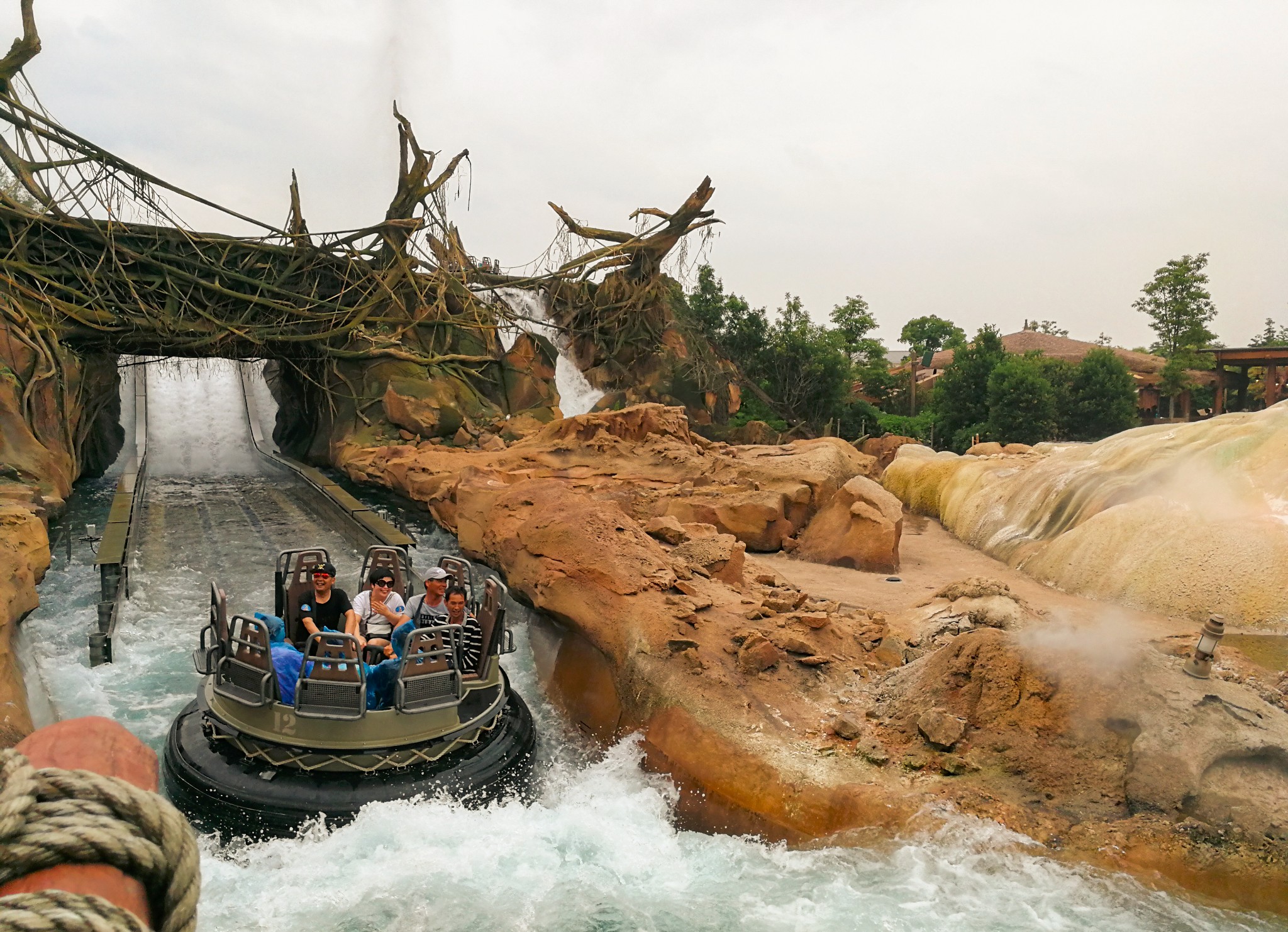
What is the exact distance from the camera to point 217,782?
16.4 feet

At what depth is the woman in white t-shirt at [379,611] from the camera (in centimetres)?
562

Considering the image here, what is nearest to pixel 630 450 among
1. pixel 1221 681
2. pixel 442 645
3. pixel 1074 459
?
pixel 1074 459

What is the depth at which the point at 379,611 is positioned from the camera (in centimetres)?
566

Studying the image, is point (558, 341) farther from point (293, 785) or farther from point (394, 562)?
point (293, 785)

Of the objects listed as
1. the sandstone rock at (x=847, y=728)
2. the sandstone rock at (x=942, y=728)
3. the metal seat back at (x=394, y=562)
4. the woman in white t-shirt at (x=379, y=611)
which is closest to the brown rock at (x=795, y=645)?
the sandstone rock at (x=847, y=728)

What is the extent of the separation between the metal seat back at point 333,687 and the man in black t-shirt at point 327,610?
426mm

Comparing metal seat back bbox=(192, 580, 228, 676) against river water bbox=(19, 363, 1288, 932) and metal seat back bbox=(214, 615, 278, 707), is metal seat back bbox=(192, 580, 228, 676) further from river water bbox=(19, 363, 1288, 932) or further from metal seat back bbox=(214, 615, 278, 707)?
river water bbox=(19, 363, 1288, 932)

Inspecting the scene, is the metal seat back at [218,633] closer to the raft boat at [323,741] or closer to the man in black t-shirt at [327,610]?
the raft boat at [323,741]

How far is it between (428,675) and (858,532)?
656 centimetres

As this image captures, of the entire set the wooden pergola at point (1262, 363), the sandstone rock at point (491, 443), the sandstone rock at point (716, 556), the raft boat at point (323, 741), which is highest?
the wooden pergola at point (1262, 363)

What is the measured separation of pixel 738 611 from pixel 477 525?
3.73 meters

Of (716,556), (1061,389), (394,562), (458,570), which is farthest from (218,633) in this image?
(1061,389)

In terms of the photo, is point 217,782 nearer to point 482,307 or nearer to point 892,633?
point 892,633

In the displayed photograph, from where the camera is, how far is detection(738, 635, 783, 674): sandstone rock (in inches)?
235
